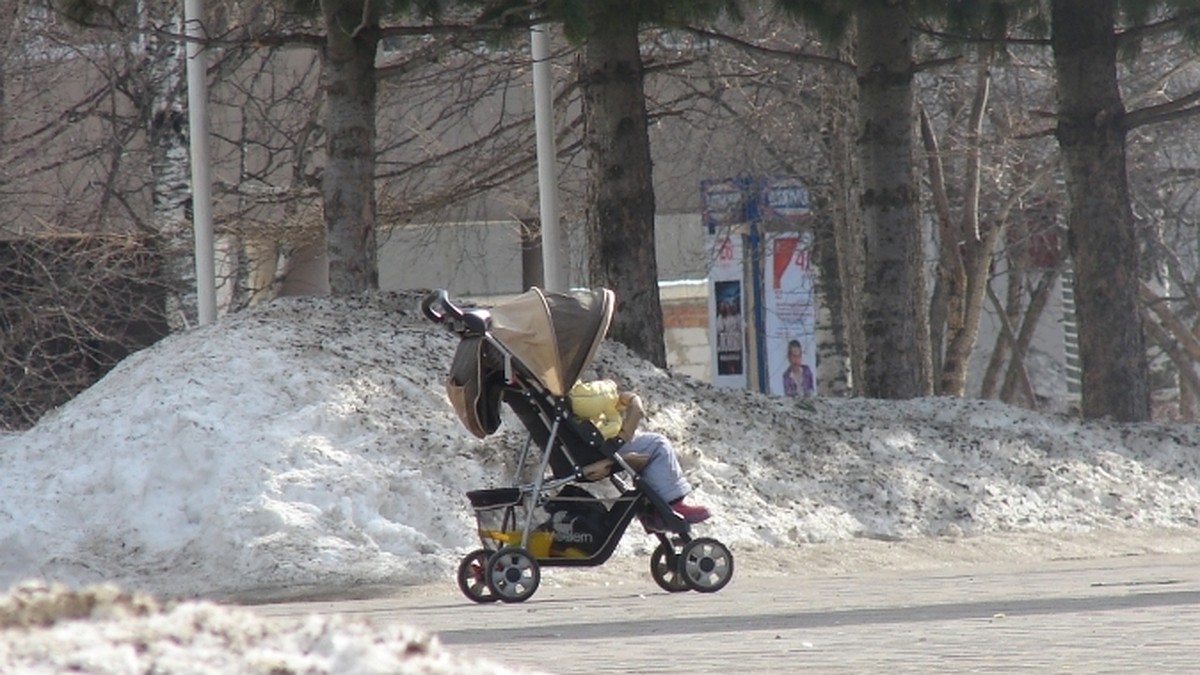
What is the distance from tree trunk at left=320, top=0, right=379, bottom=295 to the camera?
1512 centimetres

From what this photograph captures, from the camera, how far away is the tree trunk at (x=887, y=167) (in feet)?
56.5

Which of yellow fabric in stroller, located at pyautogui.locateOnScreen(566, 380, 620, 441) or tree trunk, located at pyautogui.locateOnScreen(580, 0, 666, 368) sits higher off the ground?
tree trunk, located at pyautogui.locateOnScreen(580, 0, 666, 368)

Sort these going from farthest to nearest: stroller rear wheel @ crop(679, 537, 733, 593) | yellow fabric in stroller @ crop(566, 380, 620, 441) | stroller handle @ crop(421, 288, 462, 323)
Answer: stroller rear wheel @ crop(679, 537, 733, 593) < yellow fabric in stroller @ crop(566, 380, 620, 441) < stroller handle @ crop(421, 288, 462, 323)

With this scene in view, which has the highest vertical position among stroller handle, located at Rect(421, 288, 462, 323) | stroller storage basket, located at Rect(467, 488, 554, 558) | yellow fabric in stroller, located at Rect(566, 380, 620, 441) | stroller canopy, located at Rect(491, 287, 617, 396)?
stroller handle, located at Rect(421, 288, 462, 323)

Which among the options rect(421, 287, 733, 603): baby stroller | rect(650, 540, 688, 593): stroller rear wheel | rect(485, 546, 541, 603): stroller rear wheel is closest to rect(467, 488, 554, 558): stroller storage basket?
rect(421, 287, 733, 603): baby stroller

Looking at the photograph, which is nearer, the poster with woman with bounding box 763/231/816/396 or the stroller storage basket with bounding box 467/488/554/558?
the stroller storage basket with bounding box 467/488/554/558

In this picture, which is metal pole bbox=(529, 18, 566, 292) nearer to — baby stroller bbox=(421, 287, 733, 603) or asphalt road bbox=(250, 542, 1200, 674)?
asphalt road bbox=(250, 542, 1200, 674)

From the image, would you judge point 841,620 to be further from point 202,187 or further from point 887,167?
point 202,187

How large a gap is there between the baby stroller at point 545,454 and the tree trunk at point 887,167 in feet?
21.5

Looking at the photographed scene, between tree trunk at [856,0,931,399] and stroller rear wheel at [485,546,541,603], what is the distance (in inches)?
287

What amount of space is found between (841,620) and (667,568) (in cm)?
258

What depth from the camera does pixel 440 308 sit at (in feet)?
35.7

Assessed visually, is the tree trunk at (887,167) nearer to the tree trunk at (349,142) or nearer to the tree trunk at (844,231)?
the tree trunk at (844,231)

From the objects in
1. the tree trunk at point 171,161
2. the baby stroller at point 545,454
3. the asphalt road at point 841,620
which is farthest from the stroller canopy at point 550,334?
the tree trunk at point 171,161
